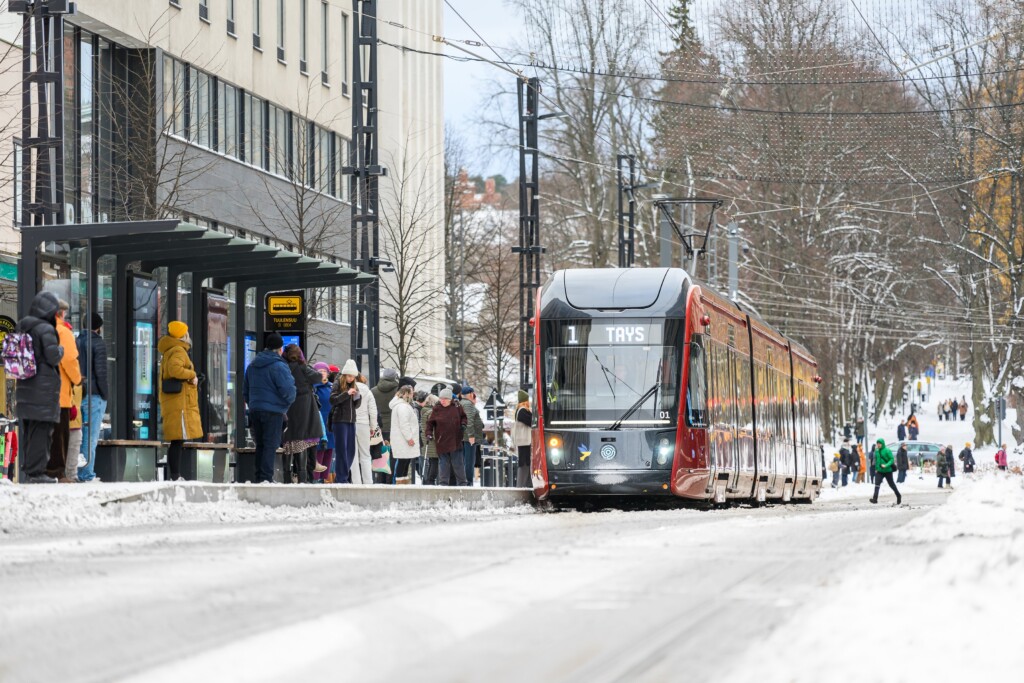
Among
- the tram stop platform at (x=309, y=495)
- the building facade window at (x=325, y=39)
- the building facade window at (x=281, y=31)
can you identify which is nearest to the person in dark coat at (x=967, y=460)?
the building facade window at (x=325, y=39)

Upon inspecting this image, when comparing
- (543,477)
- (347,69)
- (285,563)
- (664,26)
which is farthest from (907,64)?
(285,563)

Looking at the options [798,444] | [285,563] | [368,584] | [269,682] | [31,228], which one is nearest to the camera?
[269,682]

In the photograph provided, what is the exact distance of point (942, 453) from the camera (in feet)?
209

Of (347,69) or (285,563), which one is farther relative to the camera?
(347,69)

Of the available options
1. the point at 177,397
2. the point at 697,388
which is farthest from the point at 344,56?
the point at 177,397

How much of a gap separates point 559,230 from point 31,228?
48.1 m

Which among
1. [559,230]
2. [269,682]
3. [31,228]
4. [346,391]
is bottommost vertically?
[269,682]

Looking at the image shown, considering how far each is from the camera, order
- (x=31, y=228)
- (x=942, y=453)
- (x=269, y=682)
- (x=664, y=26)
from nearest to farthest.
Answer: (x=269, y=682) < (x=31, y=228) < (x=664, y=26) < (x=942, y=453)

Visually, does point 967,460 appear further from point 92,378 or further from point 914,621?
point 914,621

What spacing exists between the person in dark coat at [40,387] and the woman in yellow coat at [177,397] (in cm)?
233

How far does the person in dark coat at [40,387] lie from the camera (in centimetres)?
1634

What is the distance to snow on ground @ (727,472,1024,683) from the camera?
580 cm

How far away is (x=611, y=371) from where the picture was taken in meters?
21.5

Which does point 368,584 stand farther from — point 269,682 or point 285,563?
point 269,682
